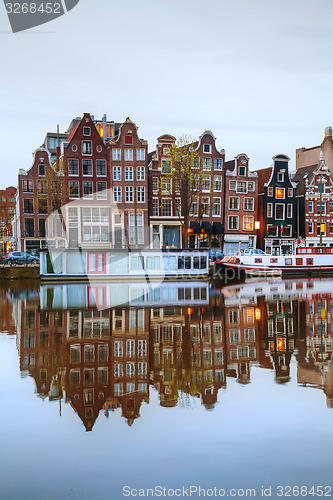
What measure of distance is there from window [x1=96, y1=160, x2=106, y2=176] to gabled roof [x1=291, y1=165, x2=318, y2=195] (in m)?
29.4

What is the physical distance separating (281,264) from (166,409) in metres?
41.9

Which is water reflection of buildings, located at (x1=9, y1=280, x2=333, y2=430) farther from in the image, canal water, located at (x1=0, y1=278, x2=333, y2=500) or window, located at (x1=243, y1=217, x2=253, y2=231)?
window, located at (x1=243, y1=217, x2=253, y2=231)

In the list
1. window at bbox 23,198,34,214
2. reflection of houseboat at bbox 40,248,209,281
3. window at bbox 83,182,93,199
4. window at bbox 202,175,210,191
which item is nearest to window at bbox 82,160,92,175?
window at bbox 83,182,93,199

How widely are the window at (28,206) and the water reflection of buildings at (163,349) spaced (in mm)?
32353

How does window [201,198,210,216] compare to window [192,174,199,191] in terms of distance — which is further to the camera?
window [201,198,210,216]

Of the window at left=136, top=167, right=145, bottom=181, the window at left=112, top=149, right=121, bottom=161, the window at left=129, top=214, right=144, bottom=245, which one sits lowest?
the window at left=129, top=214, right=144, bottom=245

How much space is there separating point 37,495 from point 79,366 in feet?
20.8

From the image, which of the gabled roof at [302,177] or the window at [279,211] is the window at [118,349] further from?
the gabled roof at [302,177]

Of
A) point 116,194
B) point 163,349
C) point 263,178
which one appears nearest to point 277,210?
point 263,178

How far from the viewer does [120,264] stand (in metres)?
40.6

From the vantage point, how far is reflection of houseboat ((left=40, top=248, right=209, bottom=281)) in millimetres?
39469

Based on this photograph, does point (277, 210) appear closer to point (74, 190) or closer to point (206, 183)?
point (206, 183)

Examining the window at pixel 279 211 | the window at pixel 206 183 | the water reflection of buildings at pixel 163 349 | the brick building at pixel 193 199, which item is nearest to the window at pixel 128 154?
the brick building at pixel 193 199

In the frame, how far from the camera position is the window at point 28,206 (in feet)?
186
